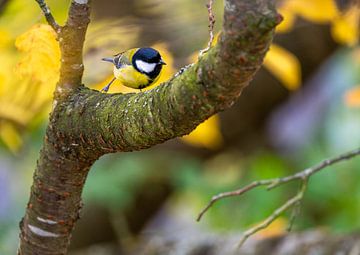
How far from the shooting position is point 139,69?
50.7 inches

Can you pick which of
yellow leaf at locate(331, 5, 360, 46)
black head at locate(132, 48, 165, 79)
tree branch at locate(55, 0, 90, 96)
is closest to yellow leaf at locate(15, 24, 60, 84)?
tree branch at locate(55, 0, 90, 96)

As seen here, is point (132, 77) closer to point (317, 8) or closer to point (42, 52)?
point (42, 52)

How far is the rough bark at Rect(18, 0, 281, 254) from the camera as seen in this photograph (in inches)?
31.9

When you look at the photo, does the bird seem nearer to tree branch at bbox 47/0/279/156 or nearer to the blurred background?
tree branch at bbox 47/0/279/156

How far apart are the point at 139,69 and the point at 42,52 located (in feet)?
0.62

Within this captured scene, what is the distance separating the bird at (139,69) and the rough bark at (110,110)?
5.9 inches

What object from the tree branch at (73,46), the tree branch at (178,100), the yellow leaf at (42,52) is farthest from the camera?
the yellow leaf at (42,52)

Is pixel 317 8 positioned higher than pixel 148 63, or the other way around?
pixel 148 63

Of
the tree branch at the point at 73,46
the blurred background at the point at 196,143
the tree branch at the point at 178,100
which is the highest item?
the tree branch at the point at 73,46

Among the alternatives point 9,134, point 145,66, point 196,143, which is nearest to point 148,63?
point 145,66

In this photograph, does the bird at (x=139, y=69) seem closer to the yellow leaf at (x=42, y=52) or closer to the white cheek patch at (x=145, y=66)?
the white cheek patch at (x=145, y=66)

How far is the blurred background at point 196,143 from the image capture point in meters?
2.05

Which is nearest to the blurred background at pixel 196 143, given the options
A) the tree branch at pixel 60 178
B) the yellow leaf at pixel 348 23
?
the yellow leaf at pixel 348 23

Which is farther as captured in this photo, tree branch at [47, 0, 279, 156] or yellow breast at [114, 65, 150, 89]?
yellow breast at [114, 65, 150, 89]
